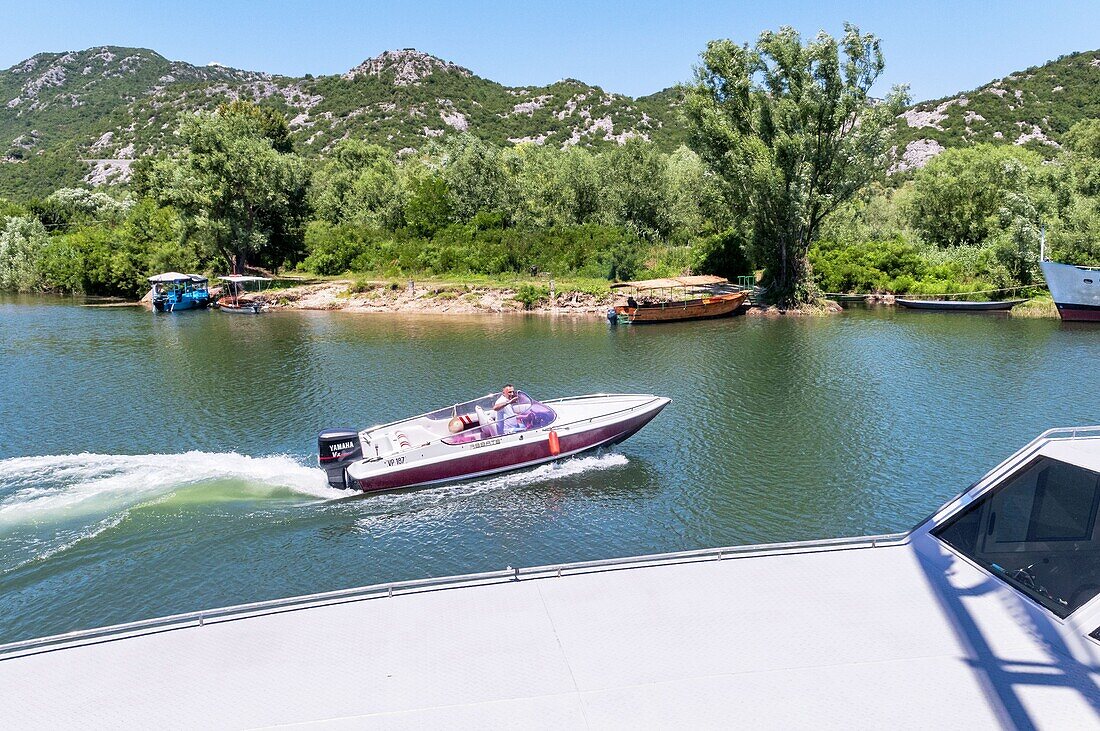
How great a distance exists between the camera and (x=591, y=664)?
279 inches

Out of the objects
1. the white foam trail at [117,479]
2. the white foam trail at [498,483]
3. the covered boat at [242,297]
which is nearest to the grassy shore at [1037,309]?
the white foam trail at [498,483]

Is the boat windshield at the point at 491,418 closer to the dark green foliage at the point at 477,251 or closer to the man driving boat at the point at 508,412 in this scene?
the man driving boat at the point at 508,412

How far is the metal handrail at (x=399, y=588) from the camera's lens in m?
8.04

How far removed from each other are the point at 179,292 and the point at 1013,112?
497 ft

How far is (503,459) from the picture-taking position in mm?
20531

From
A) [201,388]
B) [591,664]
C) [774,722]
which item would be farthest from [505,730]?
[201,388]

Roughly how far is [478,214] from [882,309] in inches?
1641

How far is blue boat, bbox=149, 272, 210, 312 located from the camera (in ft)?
208

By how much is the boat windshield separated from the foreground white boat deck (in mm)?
11224

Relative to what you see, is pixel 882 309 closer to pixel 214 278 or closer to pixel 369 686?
pixel 369 686

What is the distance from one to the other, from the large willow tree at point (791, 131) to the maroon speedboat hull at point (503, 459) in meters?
35.1

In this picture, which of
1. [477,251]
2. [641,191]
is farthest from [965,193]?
[477,251]

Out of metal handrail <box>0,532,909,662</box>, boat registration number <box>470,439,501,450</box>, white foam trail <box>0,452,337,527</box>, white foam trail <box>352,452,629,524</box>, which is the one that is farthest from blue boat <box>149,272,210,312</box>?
metal handrail <box>0,532,909,662</box>

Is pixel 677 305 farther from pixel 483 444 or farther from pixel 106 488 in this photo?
pixel 106 488
